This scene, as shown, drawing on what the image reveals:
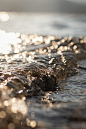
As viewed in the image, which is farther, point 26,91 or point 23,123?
point 26,91

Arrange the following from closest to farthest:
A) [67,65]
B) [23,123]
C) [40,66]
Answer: [23,123]
[40,66]
[67,65]

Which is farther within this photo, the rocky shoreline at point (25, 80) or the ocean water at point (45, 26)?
the ocean water at point (45, 26)

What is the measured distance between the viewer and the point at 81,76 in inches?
175

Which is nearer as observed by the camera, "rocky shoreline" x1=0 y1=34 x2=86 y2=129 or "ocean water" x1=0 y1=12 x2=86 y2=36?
"rocky shoreline" x1=0 y1=34 x2=86 y2=129

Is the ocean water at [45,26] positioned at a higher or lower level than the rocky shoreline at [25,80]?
higher

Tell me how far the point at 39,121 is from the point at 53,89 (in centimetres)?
140

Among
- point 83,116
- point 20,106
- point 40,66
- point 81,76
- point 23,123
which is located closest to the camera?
point 23,123

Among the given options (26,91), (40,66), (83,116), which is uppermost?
(40,66)

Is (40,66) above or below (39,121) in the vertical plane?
above

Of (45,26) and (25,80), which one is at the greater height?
(45,26)

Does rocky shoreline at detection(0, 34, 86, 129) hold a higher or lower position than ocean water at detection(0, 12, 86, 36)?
lower

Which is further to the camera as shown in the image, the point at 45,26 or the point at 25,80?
the point at 45,26

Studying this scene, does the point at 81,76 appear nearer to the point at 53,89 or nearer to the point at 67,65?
the point at 67,65

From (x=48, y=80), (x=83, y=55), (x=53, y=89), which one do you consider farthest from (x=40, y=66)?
(x=83, y=55)
